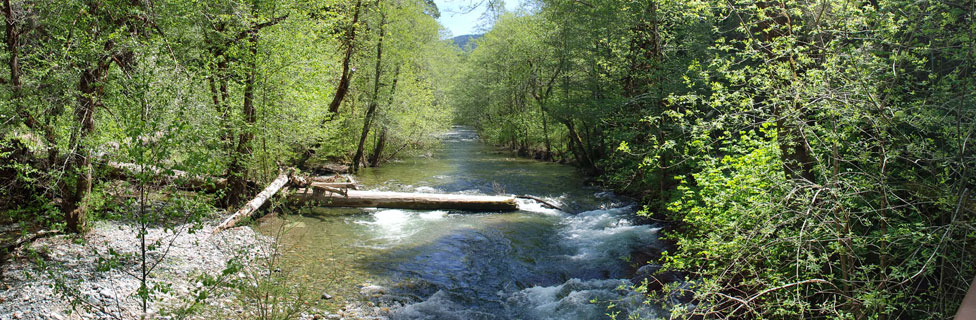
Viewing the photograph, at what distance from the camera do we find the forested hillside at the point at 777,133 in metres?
3.83

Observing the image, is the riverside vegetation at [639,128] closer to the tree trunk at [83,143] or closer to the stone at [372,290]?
the tree trunk at [83,143]

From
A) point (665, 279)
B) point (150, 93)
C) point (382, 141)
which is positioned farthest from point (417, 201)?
point (382, 141)

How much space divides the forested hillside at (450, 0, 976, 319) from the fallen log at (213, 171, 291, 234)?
25.9 ft

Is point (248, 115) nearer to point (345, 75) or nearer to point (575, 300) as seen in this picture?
point (575, 300)

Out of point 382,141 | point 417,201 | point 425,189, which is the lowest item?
point 425,189

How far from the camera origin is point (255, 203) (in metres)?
10.8

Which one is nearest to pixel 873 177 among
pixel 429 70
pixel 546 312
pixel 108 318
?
pixel 546 312

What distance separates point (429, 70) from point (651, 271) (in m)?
22.9

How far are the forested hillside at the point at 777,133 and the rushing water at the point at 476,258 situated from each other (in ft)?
3.74

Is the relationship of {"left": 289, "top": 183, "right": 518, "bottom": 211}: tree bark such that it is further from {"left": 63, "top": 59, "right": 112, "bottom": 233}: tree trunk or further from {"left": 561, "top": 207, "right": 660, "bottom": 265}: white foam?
{"left": 63, "top": 59, "right": 112, "bottom": 233}: tree trunk

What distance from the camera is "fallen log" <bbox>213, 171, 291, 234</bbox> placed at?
32.4ft

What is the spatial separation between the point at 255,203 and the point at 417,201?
4459 mm

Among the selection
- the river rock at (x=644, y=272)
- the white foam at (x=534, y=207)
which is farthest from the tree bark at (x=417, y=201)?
the river rock at (x=644, y=272)

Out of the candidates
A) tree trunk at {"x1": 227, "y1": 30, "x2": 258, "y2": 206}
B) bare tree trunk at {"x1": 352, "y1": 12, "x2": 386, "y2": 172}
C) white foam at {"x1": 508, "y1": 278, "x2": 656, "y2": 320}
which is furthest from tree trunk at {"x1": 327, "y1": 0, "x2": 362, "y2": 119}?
white foam at {"x1": 508, "y1": 278, "x2": 656, "y2": 320}
